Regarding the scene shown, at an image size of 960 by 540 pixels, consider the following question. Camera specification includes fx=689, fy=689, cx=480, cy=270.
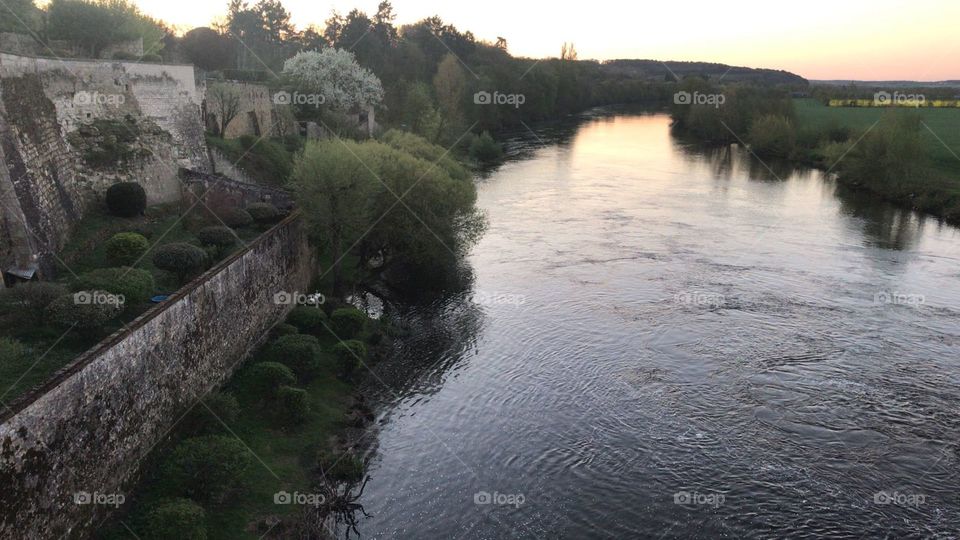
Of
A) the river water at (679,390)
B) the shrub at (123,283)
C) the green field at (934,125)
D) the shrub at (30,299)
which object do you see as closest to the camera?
the shrub at (30,299)

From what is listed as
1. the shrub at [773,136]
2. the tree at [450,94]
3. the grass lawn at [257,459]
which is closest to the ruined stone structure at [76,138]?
the grass lawn at [257,459]

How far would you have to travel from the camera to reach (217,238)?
29094mm

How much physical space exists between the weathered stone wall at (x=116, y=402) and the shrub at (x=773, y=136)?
83932 millimetres

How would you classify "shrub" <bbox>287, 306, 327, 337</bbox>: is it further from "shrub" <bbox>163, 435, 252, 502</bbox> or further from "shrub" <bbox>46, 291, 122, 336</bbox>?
"shrub" <bbox>46, 291, 122, 336</bbox>

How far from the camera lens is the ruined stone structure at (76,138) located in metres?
23.6

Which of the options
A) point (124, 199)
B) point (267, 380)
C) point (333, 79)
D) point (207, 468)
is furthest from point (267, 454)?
point (333, 79)

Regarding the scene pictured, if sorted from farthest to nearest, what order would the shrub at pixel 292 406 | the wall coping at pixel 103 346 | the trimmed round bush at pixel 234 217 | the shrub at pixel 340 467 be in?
the trimmed round bush at pixel 234 217 < the shrub at pixel 292 406 < the shrub at pixel 340 467 < the wall coping at pixel 103 346

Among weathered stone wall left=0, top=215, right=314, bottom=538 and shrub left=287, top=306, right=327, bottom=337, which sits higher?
weathered stone wall left=0, top=215, right=314, bottom=538

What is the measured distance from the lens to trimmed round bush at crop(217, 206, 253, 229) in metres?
33.0

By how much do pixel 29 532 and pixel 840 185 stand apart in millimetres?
80010

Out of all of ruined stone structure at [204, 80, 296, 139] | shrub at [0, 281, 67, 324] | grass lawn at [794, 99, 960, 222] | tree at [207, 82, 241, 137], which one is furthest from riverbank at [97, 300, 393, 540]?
grass lawn at [794, 99, 960, 222]

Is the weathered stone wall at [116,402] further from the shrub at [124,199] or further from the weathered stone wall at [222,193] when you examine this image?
the weathered stone wall at [222,193]

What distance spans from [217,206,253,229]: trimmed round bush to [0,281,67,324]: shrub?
12787 mm

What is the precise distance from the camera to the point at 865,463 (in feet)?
76.7
